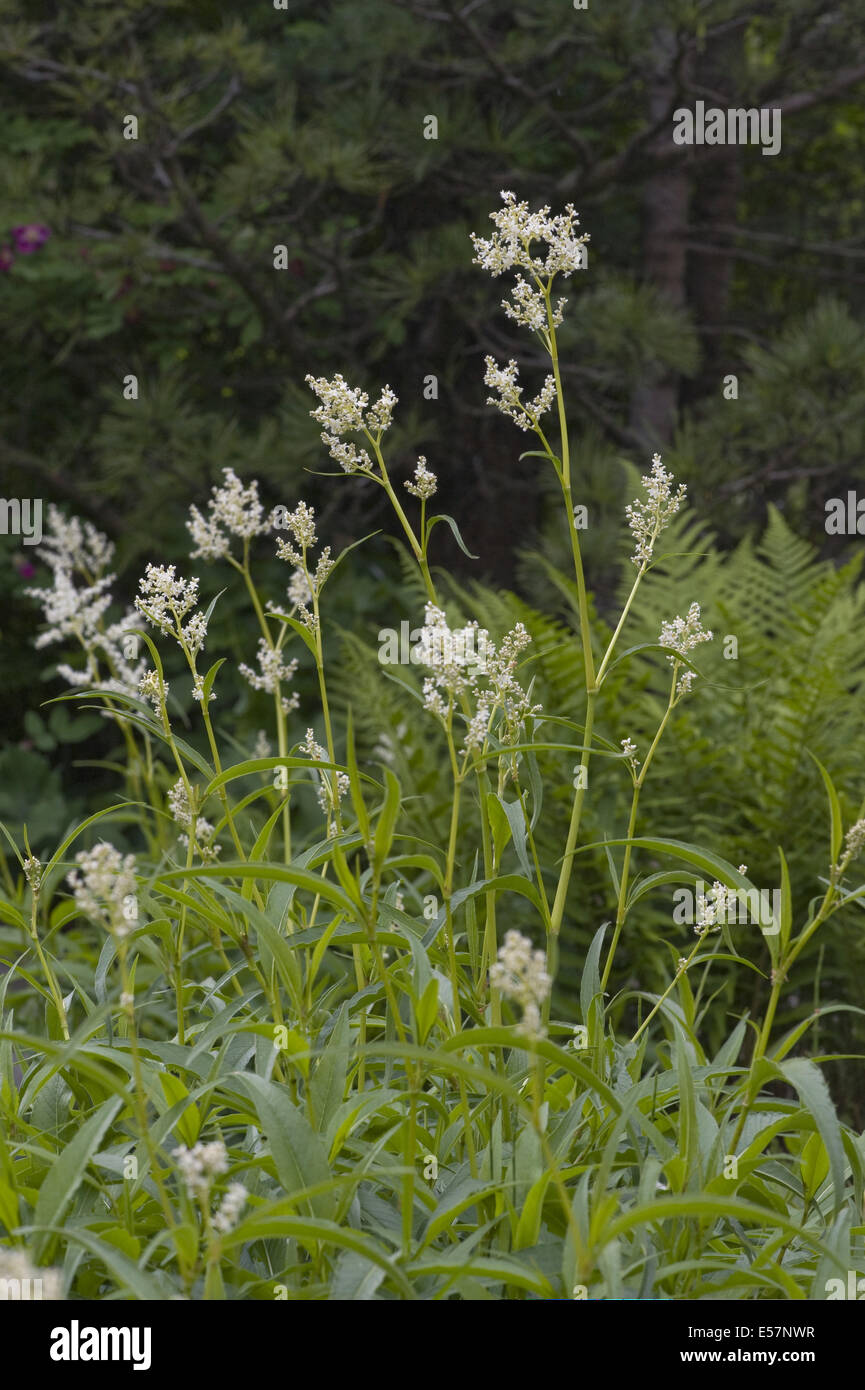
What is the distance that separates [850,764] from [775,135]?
2576mm

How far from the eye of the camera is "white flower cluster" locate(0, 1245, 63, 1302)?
0.69 meters

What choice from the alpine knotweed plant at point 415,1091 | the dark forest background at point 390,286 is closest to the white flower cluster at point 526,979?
the alpine knotweed plant at point 415,1091

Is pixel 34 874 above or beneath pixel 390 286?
beneath

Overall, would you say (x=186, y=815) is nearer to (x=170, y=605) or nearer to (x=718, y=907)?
(x=170, y=605)

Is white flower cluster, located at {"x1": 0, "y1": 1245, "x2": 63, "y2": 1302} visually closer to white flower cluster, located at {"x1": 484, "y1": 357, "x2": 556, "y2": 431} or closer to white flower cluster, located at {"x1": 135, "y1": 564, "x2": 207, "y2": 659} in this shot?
white flower cluster, located at {"x1": 135, "y1": 564, "x2": 207, "y2": 659}

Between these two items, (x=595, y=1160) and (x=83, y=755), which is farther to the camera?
(x=83, y=755)

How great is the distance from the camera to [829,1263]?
820 mm

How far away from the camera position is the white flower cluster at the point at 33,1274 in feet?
2.28

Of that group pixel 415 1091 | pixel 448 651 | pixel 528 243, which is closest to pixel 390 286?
pixel 528 243

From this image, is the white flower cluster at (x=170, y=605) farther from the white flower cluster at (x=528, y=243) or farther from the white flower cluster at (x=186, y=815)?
the white flower cluster at (x=528, y=243)

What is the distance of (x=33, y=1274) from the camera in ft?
2.47
